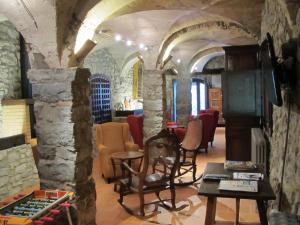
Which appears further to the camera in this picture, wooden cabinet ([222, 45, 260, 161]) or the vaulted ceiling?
wooden cabinet ([222, 45, 260, 161])

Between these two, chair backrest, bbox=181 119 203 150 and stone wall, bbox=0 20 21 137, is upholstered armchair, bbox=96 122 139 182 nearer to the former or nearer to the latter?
chair backrest, bbox=181 119 203 150

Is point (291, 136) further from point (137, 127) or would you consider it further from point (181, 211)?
point (137, 127)

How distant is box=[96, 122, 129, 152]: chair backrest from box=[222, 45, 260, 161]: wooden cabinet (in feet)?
6.70

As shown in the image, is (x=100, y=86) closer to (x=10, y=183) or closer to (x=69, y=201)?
(x=10, y=183)

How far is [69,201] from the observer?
2510 millimetres

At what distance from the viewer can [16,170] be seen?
15.4 ft

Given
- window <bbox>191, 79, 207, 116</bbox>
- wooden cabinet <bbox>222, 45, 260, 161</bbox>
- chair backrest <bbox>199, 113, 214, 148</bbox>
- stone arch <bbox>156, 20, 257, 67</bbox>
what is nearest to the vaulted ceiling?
stone arch <bbox>156, 20, 257, 67</bbox>

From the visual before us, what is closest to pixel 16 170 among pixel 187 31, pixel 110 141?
pixel 110 141

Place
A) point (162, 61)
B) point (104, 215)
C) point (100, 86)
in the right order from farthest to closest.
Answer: point (100, 86), point (162, 61), point (104, 215)

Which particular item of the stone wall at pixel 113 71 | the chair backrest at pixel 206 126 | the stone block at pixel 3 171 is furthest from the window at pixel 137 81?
the stone block at pixel 3 171

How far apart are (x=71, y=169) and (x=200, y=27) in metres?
4.72

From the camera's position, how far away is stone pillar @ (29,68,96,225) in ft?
10.1

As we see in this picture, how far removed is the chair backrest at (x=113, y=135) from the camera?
570cm

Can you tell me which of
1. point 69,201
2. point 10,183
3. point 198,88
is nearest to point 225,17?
point 69,201
